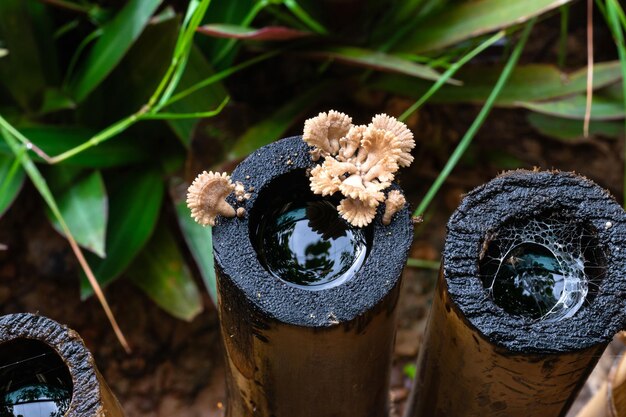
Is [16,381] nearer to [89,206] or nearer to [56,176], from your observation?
[89,206]

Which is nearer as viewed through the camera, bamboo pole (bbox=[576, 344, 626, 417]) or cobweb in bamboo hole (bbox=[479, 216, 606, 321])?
cobweb in bamboo hole (bbox=[479, 216, 606, 321])

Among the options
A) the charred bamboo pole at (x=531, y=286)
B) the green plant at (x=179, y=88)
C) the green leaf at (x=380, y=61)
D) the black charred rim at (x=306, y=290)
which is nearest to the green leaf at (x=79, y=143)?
the green plant at (x=179, y=88)

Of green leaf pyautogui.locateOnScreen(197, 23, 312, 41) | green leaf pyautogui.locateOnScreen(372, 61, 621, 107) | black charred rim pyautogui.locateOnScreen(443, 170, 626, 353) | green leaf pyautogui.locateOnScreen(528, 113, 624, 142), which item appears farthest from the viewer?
green leaf pyautogui.locateOnScreen(528, 113, 624, 142)

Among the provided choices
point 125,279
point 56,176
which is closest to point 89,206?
point 56,176

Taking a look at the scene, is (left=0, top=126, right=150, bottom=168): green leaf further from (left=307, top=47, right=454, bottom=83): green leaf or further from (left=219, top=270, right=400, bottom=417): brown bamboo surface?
(left=219, top=270, right=400, bottom=417): brown bamboo surface

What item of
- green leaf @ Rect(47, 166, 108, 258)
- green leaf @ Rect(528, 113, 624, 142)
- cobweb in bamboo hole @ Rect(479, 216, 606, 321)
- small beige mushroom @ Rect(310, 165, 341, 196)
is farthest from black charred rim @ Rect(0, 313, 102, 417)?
green leaf @ Rect(528, 113, 624, 142)

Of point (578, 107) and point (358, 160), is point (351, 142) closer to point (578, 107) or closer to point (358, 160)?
point (358, 160)
